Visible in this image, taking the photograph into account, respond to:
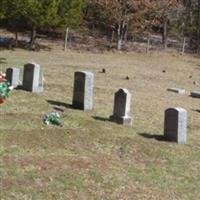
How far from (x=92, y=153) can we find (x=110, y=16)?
2769 cm

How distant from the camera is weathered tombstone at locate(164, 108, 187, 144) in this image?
466 inches

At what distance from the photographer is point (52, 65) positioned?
84.9 feet

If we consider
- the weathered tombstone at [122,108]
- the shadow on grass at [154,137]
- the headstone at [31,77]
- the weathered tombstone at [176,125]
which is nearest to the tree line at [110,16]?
the headstone at [31,77]

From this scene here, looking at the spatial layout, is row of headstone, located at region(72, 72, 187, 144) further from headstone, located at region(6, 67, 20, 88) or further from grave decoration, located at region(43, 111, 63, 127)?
headstone, located at region(6, 67, 20, 88)

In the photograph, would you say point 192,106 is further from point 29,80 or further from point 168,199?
point 168,199

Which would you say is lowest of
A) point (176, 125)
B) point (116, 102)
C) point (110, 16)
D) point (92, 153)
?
point (92, 153)

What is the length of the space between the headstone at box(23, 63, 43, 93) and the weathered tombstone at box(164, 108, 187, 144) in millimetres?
4861

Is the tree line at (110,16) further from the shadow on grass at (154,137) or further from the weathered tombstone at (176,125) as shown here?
the weathered tombstone at (176,125)

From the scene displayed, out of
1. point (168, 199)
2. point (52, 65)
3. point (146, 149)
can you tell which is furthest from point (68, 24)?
point (168, 199)

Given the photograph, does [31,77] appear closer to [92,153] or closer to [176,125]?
[176,125]

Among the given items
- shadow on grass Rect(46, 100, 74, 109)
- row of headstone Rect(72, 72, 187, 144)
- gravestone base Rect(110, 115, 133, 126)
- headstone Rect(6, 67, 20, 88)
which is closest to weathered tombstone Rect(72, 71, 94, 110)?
row of headstone Rect(72, 72, 187, 144)

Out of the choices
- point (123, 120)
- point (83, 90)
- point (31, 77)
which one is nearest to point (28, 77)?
point (31, 77)

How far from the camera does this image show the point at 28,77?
628 inches

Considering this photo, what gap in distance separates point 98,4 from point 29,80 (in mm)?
23838
